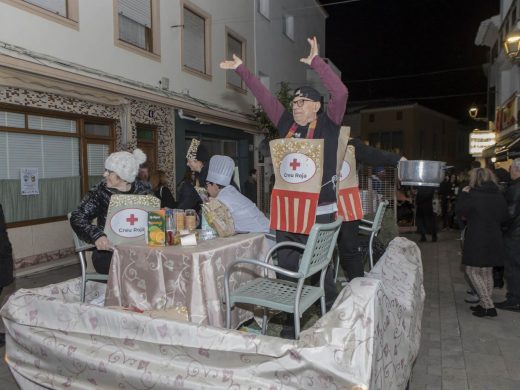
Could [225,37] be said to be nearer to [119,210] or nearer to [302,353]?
[119,210]

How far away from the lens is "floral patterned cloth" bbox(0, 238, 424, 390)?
6.22 feet

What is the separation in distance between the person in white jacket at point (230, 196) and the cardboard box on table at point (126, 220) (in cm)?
60

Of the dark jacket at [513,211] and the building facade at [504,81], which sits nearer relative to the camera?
the dark jacket at [513,211]

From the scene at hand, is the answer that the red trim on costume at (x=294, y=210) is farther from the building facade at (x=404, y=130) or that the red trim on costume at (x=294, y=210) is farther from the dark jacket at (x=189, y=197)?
the building facade at (x=404, y=130)

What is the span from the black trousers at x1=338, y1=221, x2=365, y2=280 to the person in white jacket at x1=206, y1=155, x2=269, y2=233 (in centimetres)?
69

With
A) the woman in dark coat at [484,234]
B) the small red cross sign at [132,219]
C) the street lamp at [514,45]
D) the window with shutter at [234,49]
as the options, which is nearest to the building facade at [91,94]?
the window with shutter at [234,49]

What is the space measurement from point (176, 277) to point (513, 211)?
414 cm

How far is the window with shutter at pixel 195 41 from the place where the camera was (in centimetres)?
1142

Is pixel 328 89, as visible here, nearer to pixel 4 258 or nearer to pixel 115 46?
pixel 4 258

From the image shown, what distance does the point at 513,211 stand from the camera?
5.11 meters

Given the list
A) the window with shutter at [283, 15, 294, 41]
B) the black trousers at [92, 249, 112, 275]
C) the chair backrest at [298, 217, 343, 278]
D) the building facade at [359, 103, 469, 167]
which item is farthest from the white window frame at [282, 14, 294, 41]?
the building facade at [359, 103, 469, 167]

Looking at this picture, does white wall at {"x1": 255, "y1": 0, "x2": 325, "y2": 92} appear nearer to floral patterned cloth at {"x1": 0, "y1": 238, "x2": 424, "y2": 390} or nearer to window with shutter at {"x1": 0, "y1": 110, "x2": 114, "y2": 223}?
window with shutter at {"x1": 0, "y1": 110, "x2": 114, "y2": 223}

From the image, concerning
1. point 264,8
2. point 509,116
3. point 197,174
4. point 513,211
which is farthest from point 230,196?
point 509,116

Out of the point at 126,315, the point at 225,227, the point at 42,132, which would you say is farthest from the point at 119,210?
the point at 42,132
